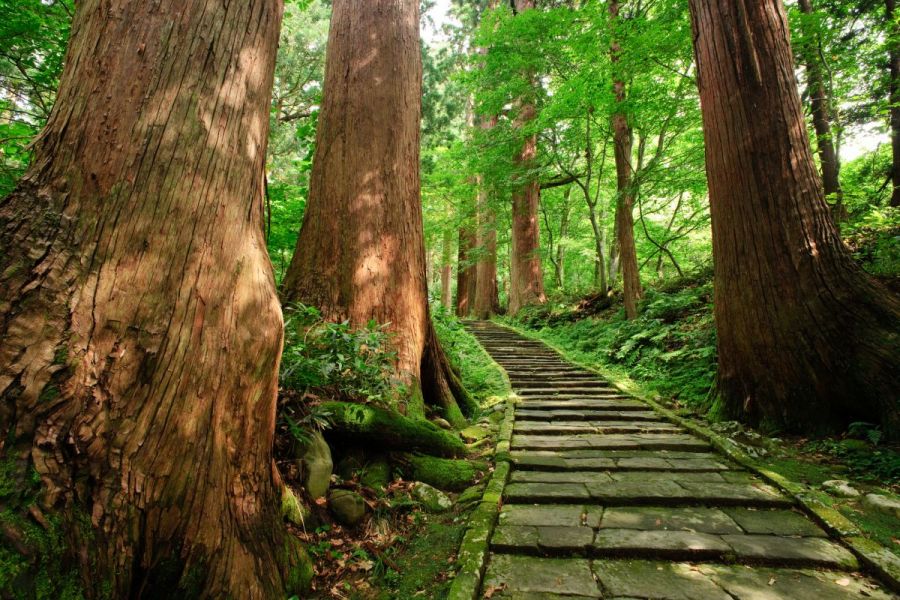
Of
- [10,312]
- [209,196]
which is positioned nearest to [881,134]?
[209,196]

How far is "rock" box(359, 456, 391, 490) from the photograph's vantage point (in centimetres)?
325

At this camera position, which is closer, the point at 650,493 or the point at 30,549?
the point at 30,549

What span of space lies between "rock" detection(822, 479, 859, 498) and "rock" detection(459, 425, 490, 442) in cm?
292

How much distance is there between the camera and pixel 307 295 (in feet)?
13.5

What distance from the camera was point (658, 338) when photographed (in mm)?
7785

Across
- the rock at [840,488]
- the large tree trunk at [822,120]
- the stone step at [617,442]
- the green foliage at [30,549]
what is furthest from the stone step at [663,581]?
the large tree trunk at [822,120]

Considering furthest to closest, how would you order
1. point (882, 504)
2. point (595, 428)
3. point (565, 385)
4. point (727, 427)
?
point (565, 385)
point (595, 428)
point (727, 427)
point (882, 504)

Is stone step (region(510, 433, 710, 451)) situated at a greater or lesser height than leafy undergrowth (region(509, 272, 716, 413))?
lesser

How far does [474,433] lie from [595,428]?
4.76 ft

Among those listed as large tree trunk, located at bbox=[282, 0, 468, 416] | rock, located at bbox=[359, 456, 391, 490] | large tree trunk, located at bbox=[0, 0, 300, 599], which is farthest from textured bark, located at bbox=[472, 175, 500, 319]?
large tree trunk, located at bbox=[0, 0, 300, 599]

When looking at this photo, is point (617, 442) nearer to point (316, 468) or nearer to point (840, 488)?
point (840, 488)

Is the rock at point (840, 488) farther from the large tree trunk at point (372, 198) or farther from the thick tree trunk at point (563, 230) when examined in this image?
the thick tree trunk at point (563, 230)

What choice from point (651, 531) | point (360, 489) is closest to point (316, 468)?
point (360, 489)

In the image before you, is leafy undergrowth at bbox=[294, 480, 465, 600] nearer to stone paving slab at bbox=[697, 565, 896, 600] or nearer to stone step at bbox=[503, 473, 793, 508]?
stone step at bbox=[503, 473, 793, 508]
